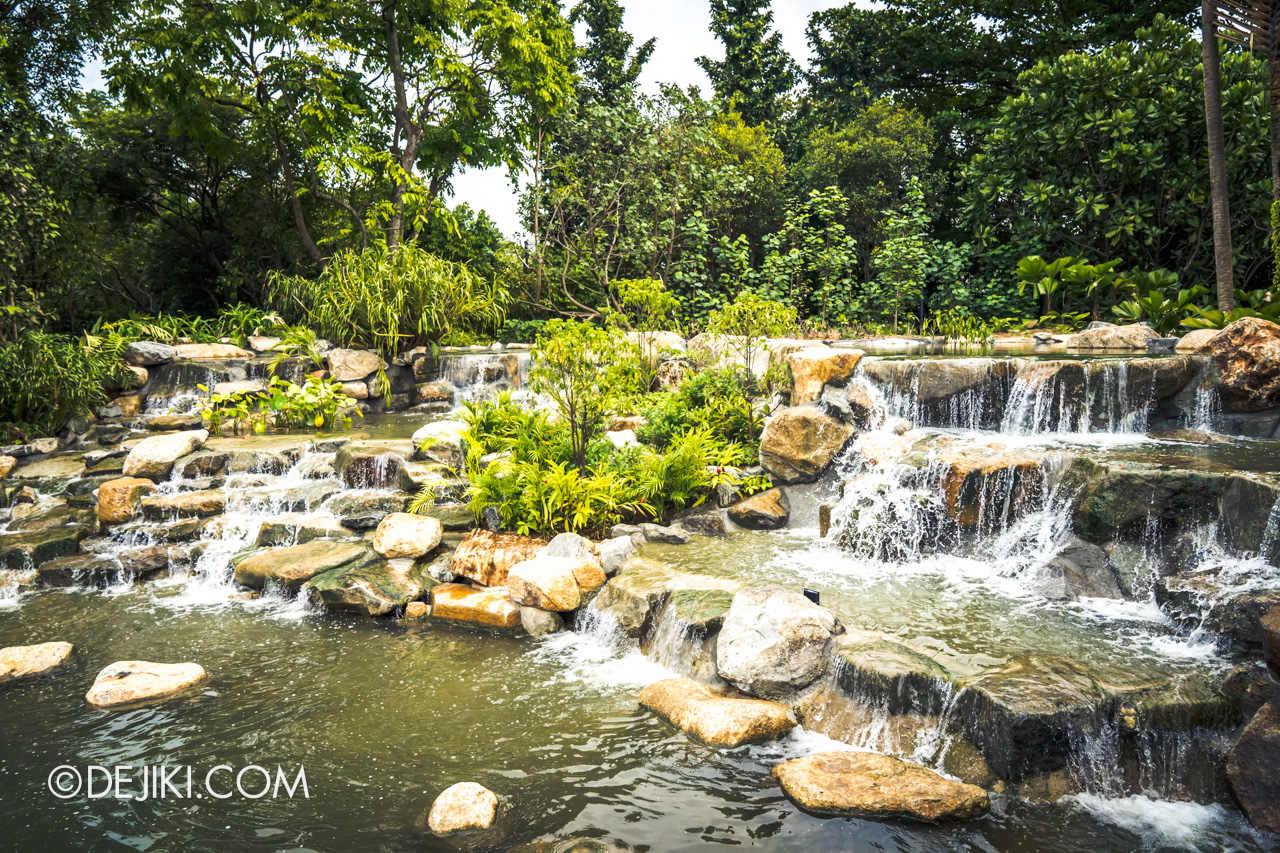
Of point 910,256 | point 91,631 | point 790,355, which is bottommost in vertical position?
point 91,631

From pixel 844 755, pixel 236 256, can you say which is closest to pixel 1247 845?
pixel 844 755

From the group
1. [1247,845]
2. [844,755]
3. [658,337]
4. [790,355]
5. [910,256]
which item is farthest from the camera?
[910,256]

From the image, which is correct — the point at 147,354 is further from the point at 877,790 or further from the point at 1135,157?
the point at 1135,157

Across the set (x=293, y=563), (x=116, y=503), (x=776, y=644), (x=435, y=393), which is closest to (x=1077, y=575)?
(x=776, y=644)

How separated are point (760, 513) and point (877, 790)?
3.84 meters

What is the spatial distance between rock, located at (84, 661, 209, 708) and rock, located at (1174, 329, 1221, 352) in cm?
951

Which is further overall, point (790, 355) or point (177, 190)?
point (177, 190)

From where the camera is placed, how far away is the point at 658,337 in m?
10.8

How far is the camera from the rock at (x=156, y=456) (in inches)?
321

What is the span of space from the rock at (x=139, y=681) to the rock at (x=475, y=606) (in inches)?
65.3

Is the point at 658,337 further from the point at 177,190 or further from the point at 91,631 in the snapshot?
the point at 177,190

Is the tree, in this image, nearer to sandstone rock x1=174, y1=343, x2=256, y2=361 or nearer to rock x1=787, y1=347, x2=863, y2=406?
rock x1=787, y1=347, x2=863, y2=406

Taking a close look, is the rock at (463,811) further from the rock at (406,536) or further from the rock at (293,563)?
the rock at (293,563)

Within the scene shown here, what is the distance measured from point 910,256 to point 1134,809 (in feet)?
42.6
